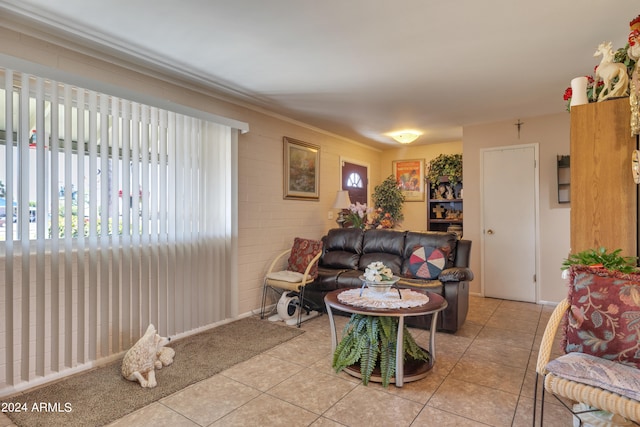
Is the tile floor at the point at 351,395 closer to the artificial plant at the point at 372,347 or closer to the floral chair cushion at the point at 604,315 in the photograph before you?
the artificial plant at the point at 372,347

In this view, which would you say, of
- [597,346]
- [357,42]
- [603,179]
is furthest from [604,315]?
[357,42]

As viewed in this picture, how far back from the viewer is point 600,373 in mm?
1502

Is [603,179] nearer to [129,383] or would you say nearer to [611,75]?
[611,75]

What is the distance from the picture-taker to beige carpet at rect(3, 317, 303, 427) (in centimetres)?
197

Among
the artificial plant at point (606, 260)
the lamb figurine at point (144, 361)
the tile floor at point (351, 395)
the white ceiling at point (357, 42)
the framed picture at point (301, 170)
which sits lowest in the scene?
the tile floor at point (351, 395)

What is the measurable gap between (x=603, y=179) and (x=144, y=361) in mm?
3313

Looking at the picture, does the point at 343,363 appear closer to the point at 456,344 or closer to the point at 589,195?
the point at 456,344

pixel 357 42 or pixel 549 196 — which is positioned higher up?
pixel 357 42

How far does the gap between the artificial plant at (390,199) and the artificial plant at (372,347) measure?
3.75 metres

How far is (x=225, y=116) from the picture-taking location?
145 inches

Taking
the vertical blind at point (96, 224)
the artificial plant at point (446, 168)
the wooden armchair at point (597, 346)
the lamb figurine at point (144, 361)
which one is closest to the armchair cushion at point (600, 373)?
the wooden armchair at point (597, 346)

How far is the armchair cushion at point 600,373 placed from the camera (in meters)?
1.41

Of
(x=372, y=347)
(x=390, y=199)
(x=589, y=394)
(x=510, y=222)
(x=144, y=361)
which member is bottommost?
(x=144, y=361)

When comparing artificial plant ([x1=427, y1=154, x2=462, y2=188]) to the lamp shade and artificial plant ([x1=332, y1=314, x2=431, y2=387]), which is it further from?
artificial plant ([x1=332, y1=314, x2=431, y2=387])
